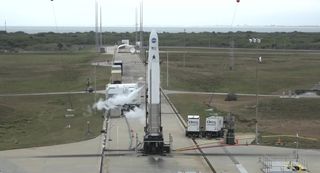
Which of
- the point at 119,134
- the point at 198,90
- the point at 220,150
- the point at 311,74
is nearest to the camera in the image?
the point at 220,150

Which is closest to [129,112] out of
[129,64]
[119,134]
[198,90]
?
[119,134]

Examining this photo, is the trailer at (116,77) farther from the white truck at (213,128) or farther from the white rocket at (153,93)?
the white rocket at (153,93)

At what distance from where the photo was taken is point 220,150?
40.5m

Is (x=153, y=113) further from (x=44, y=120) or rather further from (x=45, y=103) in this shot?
(x=45, y=103)

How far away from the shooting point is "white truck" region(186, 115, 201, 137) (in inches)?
1757

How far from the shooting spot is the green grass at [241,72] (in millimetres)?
→ 82250

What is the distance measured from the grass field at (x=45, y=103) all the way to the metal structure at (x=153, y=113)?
7.20 metres

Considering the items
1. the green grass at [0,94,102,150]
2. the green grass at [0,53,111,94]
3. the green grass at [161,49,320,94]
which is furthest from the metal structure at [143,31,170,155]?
the green grass at [161,49,320,94]

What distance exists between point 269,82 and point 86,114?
38.9 m

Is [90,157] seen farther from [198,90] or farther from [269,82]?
[269,82]

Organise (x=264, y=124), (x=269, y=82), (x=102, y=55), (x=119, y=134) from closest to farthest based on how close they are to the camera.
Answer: (x=119, y=134), (x=264, y=124), (x=269, y=82), (x=102, y=55)

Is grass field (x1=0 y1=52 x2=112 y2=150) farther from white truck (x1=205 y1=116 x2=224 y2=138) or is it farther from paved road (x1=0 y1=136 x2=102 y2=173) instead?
white truck (x1=205 y1=116 x2=224 y2=138)

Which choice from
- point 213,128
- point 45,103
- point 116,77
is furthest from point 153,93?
point 116,77

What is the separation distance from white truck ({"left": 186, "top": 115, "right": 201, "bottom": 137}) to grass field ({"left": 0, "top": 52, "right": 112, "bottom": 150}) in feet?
25.7
